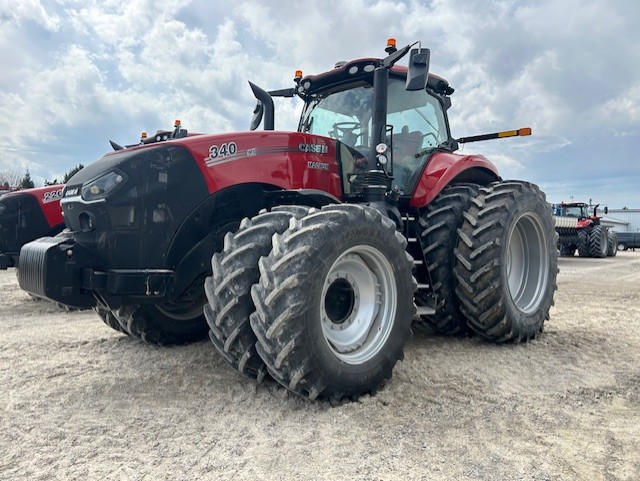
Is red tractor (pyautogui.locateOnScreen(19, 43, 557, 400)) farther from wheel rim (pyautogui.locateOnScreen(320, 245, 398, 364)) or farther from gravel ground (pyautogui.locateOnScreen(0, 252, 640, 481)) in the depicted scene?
gravel ground (pyautogui.locateOnScreen(0, 252, 640, 481))

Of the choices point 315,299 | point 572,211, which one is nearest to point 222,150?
point 315,299

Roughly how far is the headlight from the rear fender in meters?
2.61

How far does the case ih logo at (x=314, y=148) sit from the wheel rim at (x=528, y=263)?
2.28 meters

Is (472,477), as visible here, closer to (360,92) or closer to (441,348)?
(441,348)

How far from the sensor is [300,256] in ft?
9.71

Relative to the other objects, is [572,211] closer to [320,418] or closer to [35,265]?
[320,418]

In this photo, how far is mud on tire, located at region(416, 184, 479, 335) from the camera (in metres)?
4.54

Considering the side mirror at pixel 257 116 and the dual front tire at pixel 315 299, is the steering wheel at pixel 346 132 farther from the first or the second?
the dual front tire at pixel 315 299

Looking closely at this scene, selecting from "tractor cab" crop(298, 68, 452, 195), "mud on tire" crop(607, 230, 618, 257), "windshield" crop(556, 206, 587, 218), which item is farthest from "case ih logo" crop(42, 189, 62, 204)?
"mud on tire" crop(607, 230, 618, 257)

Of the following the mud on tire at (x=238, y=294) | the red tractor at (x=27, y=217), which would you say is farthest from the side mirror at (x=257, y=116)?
the red tractor at (x=27, y=217)

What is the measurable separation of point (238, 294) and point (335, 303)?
2.70 ft

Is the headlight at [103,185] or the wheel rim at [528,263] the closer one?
the headlight at [103,185]

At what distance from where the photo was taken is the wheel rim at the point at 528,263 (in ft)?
17.4

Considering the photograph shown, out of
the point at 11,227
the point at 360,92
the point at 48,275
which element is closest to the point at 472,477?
the point at 48,275
